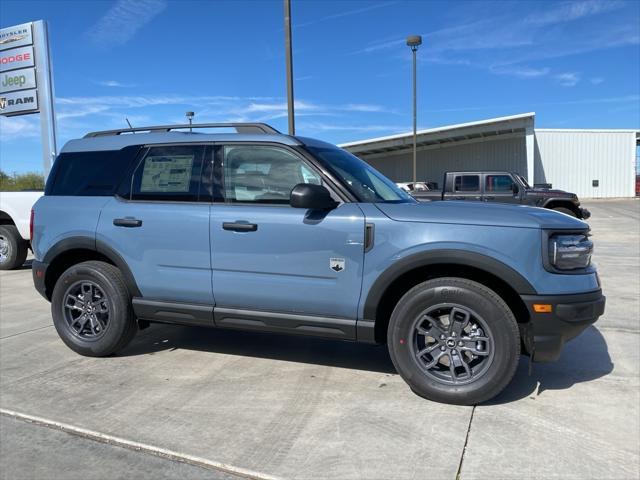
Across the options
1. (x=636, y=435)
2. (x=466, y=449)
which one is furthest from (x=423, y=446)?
(x=636, y=435)

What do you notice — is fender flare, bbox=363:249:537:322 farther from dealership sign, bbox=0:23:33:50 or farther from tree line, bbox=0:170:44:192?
tree line, bbox=0:170:44:192

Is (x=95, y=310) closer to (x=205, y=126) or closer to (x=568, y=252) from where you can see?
(x=205, y=126)

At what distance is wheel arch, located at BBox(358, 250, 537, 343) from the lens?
3.46 metres

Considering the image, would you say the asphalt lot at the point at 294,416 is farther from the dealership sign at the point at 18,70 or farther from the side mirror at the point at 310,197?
the dealership sign at the point at 18,70

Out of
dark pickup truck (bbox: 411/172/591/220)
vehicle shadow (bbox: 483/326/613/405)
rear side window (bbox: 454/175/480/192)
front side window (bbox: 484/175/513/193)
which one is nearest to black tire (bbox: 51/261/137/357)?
vehicle shadow (bbox: 483/326/613/405)

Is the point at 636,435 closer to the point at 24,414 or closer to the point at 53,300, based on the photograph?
the point at 24,414

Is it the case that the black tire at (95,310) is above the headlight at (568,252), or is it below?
below

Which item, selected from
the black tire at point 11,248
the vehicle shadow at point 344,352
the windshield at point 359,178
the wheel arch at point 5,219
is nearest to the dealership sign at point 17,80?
the wheel arch at point 5,219

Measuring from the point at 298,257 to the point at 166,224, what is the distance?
1193 mm

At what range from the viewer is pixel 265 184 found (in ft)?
13.6

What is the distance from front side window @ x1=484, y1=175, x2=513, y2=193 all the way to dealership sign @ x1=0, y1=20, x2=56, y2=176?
43.8 feet

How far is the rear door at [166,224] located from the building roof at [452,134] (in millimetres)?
30387

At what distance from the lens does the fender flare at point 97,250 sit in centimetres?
454

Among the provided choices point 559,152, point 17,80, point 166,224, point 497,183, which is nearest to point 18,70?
point 17,80
